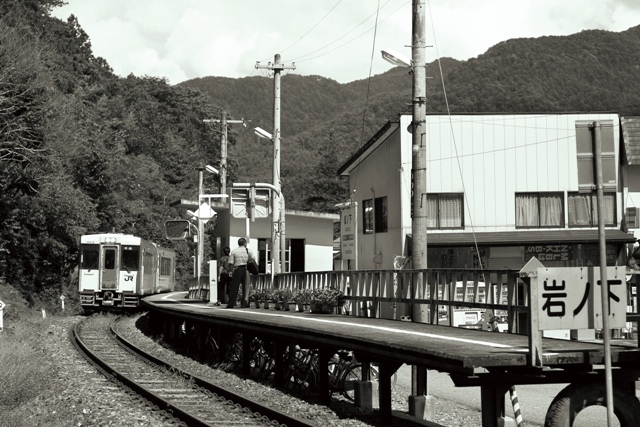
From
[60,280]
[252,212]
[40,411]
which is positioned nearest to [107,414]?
[40,411]

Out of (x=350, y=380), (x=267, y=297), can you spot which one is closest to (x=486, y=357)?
(x=350, y=380)

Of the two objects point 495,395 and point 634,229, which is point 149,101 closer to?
point 634,229

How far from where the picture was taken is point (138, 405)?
1266 centimetres

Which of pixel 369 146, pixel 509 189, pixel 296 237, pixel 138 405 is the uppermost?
pixel 369 146

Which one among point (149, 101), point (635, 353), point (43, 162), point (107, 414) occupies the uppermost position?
point (149, 101)

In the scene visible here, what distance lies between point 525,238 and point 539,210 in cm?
166

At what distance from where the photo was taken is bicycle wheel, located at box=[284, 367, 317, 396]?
13930 mm

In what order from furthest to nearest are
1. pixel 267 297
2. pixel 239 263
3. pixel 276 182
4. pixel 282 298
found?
1. pixel 276 182
2. pixel 267 297
3. pixel 282 298
4. pixel 239 263

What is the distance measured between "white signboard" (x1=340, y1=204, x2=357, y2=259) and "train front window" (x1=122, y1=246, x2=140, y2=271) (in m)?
16.9

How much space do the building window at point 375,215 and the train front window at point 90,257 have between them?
10.7 m

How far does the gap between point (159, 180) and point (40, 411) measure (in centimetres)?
6639

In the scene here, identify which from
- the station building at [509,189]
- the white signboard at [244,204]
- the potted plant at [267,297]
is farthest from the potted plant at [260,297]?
the station building at [509,189]

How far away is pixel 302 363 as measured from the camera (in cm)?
1440

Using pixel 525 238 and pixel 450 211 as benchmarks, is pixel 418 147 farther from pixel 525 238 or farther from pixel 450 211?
pixel 450 211
